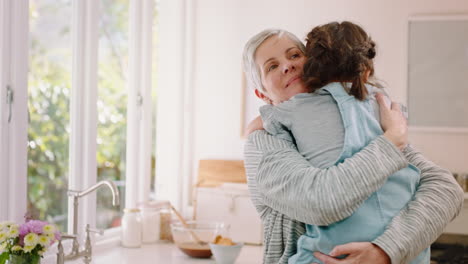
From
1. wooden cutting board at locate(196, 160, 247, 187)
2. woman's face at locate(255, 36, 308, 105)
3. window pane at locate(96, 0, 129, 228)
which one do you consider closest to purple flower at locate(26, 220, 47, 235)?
woman's face at locate(255, 36, 308, 105)

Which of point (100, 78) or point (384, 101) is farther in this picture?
point (100, 78)

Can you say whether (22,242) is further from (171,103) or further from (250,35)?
(250,35)

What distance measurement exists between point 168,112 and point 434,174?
219cm

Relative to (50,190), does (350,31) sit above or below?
above

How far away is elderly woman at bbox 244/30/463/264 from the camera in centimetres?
117

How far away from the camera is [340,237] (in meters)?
1.25

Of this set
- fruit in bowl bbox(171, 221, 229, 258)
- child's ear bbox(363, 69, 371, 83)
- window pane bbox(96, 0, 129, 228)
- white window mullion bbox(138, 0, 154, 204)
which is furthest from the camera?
white window mullion bbox(138, 0, 154, 204)

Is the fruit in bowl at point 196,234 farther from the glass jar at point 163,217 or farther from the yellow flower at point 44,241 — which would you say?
the yellow flower at point 44,241

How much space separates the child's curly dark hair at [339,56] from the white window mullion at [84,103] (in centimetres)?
150

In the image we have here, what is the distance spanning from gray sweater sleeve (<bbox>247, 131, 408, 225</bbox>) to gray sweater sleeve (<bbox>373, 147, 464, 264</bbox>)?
10cm

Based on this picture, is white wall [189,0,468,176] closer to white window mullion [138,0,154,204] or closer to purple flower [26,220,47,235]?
white window mullion [138,0,154,204]

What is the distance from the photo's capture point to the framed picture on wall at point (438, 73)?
316 centimetres

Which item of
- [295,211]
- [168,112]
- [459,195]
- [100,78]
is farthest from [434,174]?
[168,112]

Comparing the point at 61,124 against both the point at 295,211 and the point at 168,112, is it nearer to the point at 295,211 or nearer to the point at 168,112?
the point at 168,112
